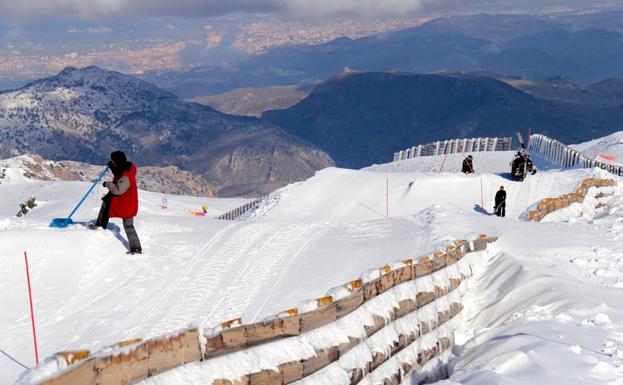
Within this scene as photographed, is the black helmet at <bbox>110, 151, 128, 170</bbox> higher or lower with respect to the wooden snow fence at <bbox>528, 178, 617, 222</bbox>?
higher

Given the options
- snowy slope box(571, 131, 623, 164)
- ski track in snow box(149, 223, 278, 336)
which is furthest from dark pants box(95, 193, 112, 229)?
snowy slope box(571, 131, 623, 164)

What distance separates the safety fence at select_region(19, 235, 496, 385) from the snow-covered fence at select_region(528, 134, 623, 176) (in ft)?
71.8

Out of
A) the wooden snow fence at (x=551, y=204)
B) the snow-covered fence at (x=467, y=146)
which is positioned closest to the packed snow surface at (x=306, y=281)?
the wooden snow fence at (x=551, y=204)

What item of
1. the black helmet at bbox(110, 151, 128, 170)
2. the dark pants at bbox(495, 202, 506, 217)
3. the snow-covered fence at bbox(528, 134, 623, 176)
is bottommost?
the dark pants at bbox(495, 202, 506, 217)

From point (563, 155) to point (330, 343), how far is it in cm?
3179

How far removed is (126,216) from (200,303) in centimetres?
292

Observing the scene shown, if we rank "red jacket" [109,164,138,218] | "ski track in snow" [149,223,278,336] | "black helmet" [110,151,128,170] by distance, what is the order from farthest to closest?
"red jacket" [109,164,138,218] < "black helmet" [110,151,128,170] < "ski track in snow" [149,223,278,336]

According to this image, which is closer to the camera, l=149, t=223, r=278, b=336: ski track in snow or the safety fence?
the safety fence

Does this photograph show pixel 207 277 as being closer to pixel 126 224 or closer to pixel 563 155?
pixel 126 224

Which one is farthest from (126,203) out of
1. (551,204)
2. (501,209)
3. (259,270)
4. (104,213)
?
(501,209)

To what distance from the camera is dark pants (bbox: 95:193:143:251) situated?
13.8 m

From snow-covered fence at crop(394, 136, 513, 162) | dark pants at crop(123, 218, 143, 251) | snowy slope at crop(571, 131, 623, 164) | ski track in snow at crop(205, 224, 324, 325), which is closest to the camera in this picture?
A: ski track in snow at crop(205, 224, 324, 325)

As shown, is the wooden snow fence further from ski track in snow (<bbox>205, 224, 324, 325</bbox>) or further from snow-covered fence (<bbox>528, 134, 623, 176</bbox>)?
snow-covered fence (<bbox>528, 134, 623, 176</bbox>)

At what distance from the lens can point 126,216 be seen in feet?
44.9
